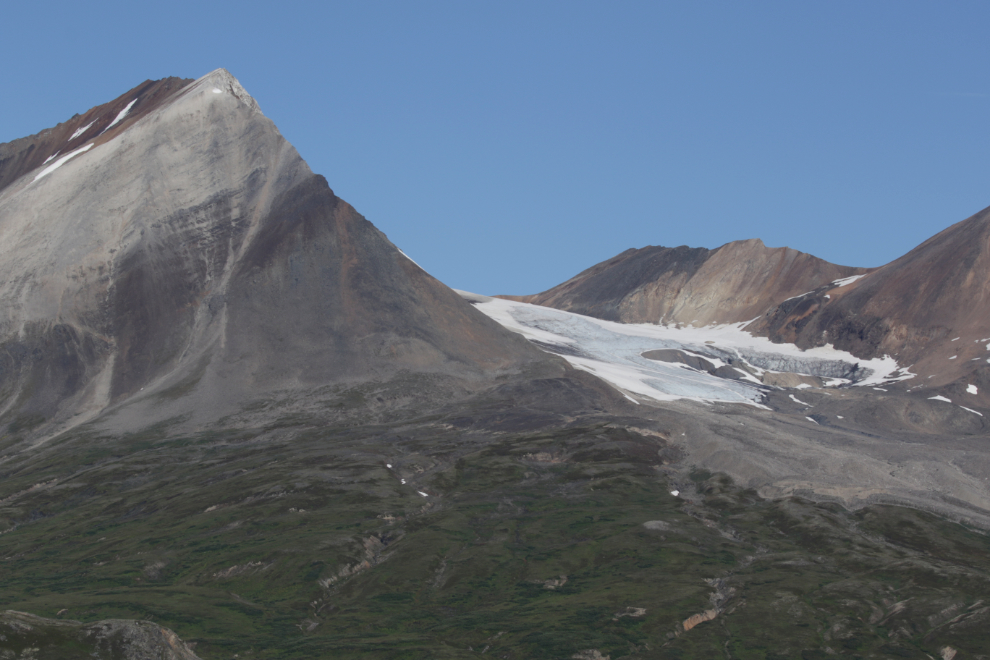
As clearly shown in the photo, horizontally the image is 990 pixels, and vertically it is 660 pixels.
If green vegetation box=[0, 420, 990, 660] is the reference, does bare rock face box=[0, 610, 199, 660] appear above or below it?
above

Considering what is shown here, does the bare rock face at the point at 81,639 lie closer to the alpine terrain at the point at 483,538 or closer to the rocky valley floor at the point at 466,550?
the alpine terrain at the point at 483,538

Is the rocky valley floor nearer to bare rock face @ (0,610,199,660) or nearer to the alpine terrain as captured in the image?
bare rock face @ (0,610,199,660)

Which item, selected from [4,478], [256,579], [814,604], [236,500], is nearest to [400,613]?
[256,579]

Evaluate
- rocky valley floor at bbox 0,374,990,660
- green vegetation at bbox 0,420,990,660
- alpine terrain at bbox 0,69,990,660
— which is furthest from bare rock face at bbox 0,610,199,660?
green vegetation at bbox 0,420,990,660

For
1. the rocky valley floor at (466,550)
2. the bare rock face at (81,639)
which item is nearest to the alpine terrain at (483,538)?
the bare rock face at (81,639)

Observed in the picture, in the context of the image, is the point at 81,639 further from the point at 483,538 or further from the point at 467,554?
the point at 483,538

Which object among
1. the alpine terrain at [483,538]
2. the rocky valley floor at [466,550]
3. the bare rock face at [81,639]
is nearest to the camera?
the bare rock face at [81,639]

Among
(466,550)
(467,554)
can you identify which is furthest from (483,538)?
(467,554)
